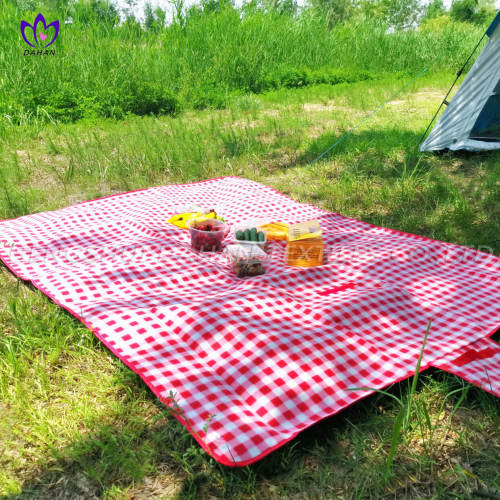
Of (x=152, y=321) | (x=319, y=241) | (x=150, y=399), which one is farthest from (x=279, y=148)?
(x=150, y=399)

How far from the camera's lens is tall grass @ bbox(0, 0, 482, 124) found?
5945mm

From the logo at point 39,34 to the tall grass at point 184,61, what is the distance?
93 millimetres

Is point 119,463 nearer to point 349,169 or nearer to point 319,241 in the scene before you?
point 319,241

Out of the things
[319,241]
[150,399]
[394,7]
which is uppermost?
[394,7]

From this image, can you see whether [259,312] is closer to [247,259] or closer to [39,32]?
[247,259]

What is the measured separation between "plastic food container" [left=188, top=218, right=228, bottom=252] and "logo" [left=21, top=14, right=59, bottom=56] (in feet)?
15.7

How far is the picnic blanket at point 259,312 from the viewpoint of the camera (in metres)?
1.63

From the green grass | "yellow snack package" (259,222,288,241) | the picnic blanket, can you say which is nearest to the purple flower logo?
the green grass

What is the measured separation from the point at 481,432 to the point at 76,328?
1.68 meters

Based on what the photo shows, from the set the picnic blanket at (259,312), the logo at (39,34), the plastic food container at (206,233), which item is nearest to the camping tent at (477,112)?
the picnic blanket at (259,312)

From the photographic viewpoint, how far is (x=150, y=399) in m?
1.74

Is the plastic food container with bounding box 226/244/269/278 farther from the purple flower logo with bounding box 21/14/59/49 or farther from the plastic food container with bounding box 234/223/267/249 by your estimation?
the purple flower logo with bounding box 21/14/59/49

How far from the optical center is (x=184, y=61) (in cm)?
752

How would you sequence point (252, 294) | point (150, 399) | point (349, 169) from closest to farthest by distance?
point (150, 399) → point (252, 294) → point (349, 169)
